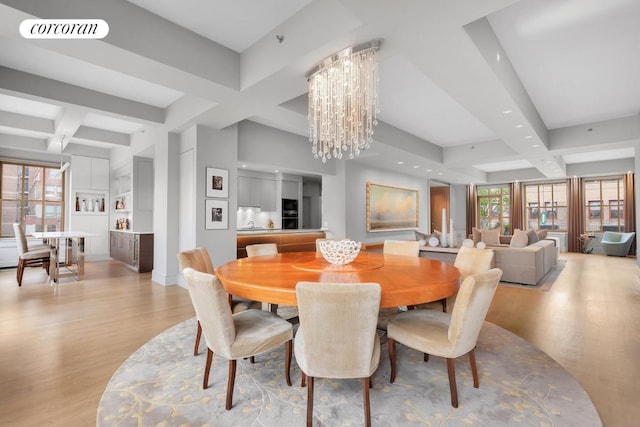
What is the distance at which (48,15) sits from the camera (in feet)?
7.36

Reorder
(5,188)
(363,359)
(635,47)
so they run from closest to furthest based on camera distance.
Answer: (363,359) → (635,47) → (5,188)

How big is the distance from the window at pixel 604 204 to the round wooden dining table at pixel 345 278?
1078cm

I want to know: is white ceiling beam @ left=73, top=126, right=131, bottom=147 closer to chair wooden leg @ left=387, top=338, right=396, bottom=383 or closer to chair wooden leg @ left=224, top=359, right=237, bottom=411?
chair wooden leg @ left=224, top=359, right=237, bottom=411

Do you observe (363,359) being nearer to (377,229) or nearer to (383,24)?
(383,24)

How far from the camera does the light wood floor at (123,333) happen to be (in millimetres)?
1844

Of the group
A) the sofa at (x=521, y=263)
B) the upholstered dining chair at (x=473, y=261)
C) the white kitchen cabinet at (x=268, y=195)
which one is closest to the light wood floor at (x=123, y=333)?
the sofa at (x=521, y=263)

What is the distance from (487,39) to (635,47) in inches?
68.4

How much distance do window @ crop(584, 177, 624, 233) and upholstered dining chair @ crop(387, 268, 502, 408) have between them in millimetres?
11293

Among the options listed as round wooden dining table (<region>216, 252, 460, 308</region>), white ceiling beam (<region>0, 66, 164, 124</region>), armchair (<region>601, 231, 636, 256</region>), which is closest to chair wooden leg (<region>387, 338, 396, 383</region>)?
round wooden dining table (<region>216, 252, 460, 308</region>)

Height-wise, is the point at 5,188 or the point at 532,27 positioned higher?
the point at 532,27

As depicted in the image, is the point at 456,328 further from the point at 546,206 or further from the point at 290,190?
the point at 546,206

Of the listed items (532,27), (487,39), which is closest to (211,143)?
(487,39)

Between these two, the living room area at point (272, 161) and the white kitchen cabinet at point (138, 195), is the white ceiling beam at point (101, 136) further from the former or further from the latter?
the white kitchen cabinet at point (138, 195)

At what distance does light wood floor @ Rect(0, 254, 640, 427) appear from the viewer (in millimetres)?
1844
